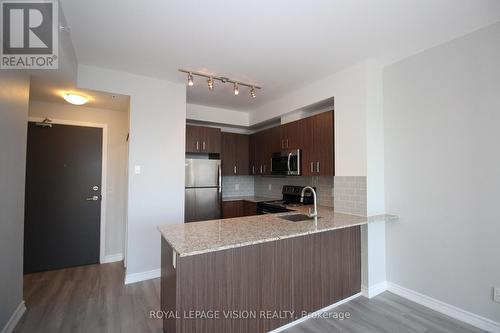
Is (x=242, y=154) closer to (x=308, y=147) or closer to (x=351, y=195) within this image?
(x=308, y=147)

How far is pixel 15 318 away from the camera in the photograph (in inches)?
84.6

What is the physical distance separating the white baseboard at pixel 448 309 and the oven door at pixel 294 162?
182cm

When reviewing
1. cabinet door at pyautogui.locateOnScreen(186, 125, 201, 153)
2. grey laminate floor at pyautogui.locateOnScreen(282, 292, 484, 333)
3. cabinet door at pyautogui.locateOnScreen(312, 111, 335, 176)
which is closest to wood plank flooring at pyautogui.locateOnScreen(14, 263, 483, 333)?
grey laminate floor at pyautogui.locateOnScreen(282, 292, 484, 333)

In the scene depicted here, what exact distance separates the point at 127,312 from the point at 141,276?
0.76m

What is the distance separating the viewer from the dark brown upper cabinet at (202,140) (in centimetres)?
395

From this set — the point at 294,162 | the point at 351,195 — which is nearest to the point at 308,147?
the point at 294,162

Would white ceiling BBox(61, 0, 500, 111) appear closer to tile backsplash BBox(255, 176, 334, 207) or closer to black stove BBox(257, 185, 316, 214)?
tile backsplash BBox(255, 176, 334, 207)

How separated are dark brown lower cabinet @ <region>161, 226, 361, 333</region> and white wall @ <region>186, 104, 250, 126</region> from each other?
2806mm

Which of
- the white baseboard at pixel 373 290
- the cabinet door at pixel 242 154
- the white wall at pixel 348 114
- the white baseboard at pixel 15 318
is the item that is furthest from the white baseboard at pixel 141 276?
the white wall at pixel 348 114

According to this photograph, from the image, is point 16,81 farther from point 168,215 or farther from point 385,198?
point 385,198

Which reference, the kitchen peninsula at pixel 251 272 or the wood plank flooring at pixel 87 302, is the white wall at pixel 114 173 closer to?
the wood plank flooring at pixel 87 302

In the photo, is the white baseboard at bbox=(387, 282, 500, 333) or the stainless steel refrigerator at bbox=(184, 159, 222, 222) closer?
the white baseboard at bbox=(387, 282, 500, 333)

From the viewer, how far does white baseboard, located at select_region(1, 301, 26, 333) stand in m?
2.00

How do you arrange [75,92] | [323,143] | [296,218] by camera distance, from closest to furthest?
[296,218]
[75,92]
[323,143]
